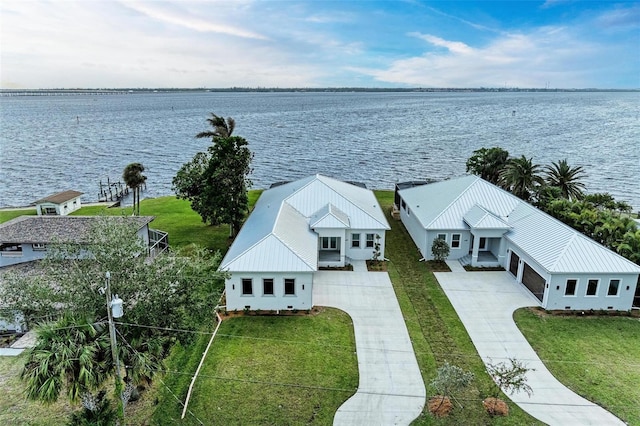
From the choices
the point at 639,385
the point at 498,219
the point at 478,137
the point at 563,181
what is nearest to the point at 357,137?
the point at 478,137

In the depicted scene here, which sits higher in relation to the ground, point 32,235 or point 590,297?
point 32,235

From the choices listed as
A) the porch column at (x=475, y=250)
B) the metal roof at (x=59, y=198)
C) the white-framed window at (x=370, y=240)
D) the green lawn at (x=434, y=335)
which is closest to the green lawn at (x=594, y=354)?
the green lawn at (x=434, y=335)

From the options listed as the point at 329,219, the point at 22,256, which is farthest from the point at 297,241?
the point at 22,256

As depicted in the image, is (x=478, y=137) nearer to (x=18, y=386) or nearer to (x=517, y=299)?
(x=517, y=299)

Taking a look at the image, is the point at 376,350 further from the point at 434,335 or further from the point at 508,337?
the point at 508,337

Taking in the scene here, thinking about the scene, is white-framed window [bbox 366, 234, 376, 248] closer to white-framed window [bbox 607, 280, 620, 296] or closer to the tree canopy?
white-framed window [bbox 607, 280, 620, 296]

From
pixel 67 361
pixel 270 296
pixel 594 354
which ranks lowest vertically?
pixel 594 354

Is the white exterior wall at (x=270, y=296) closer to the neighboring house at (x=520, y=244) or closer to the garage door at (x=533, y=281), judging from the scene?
the neighboring house at (x=520, y=244)
